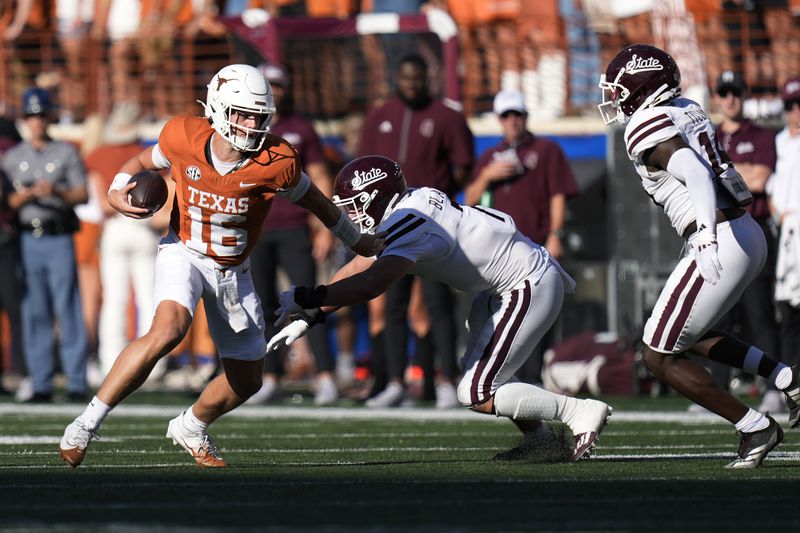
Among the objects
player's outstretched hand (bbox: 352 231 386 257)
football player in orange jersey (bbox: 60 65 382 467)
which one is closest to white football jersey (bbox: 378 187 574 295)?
player's outstretched hand (bbox: 352 231 386 257)

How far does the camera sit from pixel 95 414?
605 centimetres

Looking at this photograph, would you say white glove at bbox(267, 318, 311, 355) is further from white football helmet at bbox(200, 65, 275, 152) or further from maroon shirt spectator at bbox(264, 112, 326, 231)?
maroon shirt spectator at bbox(264, 112, 326, 231)

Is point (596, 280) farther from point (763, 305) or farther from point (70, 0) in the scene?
point (70, 0)

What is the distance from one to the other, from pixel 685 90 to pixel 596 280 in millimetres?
1632

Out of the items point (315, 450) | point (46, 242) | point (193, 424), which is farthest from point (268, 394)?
point (193, 424)

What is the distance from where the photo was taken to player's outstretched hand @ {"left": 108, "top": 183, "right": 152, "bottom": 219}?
6.35m

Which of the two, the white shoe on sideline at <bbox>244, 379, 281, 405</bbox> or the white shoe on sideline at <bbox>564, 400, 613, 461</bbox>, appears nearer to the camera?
the white shoe on sideline at <bbox>564, 400, 613, 461</bbox>

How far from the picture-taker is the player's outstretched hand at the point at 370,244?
21.0 feet

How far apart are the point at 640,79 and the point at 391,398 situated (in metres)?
4.26

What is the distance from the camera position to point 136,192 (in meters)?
6.41

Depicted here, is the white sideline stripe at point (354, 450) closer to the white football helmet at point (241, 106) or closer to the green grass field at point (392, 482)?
the green grass field at point (392, 482)

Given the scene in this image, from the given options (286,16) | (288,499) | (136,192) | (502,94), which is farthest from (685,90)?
(288,499)

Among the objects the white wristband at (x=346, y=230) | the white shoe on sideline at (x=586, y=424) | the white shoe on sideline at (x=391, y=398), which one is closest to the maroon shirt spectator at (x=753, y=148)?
the white shoe on sideline at (x=391, y=398)

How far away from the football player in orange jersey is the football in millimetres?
31
